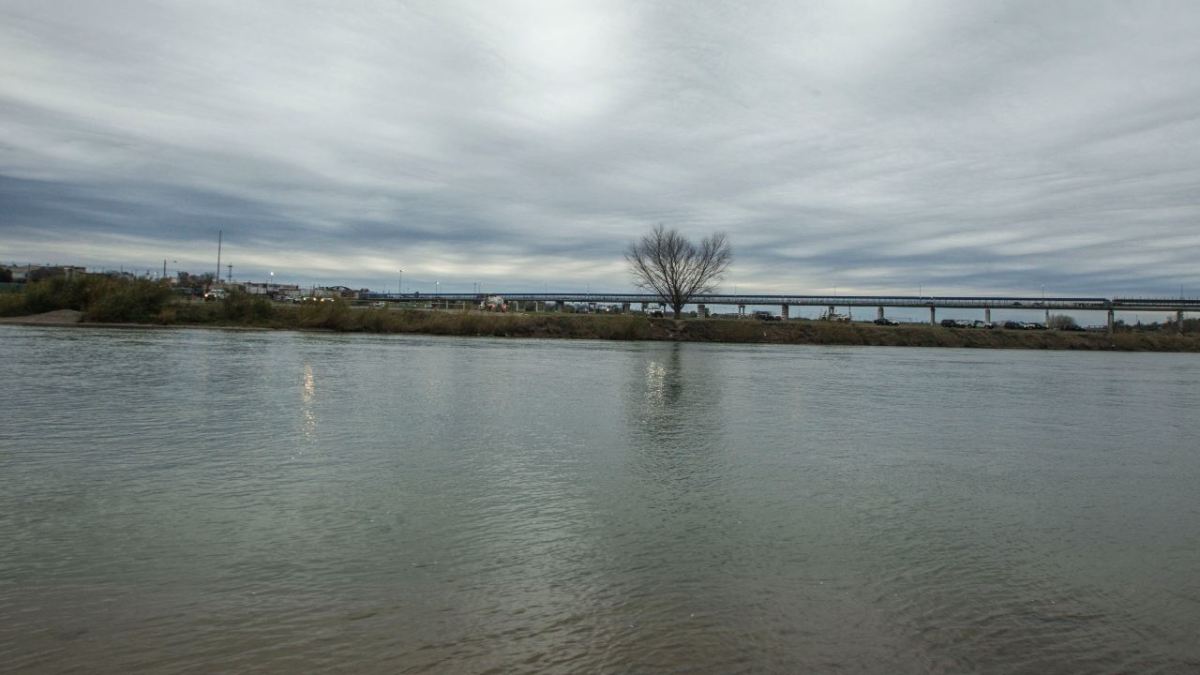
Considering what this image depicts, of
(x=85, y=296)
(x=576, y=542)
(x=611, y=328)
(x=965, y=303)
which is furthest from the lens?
(x=965, y=303)

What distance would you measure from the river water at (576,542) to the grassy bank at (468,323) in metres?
56.4

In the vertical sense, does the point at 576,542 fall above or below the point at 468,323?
below

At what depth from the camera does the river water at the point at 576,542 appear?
5.72m

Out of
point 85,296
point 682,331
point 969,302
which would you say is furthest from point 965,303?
point 85,296

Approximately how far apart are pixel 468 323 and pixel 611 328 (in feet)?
52.9

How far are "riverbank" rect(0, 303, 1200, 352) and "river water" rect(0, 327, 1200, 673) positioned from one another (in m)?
56.6

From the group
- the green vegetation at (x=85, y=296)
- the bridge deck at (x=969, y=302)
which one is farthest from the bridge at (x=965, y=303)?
the green vegetation at (x=85, y=296)

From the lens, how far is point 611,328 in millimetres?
80562

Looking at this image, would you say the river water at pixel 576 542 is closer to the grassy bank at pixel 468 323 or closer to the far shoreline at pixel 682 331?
the grassy bank at pixel 468 323

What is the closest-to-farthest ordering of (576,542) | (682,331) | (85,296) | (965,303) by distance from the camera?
(576,542) → (85,296) → (682,331) → (965,303)

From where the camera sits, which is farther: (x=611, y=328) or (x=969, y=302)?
(x=969, y=302)

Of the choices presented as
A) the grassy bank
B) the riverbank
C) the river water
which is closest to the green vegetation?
the grassy bank

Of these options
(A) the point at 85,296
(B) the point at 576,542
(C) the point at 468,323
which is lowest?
(B) the point at 576,542

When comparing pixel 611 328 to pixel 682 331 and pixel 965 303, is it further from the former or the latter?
pixel 965 303
